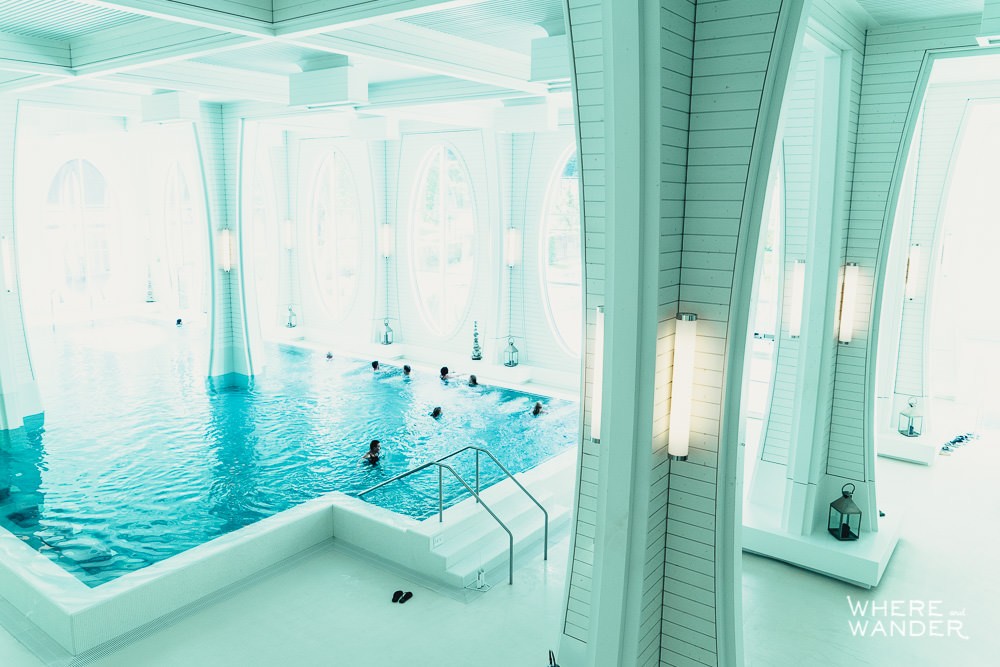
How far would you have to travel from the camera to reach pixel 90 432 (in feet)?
33.0

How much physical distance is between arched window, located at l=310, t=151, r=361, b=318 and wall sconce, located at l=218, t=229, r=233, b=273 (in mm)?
3667

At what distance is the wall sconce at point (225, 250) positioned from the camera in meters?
12.5

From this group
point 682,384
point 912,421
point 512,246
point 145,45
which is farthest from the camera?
point 512,246

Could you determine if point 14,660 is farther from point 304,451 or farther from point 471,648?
point 304,451

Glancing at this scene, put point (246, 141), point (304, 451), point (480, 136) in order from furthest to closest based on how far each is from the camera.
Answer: point (480, 136)
point (246, 141)
point (304, 451)

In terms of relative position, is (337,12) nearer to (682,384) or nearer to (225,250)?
(682,384)

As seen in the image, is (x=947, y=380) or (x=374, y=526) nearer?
(x=374, y=526)

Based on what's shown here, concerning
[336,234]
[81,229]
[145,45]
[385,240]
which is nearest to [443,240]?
[385,240]

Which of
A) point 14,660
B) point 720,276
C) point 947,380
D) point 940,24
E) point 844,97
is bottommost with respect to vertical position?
point 14,660

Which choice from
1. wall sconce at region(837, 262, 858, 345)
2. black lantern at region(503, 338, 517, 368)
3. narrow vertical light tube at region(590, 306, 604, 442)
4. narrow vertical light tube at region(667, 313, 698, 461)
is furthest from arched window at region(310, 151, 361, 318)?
narrow vertical light tube at region(667, 313, 698, 461)

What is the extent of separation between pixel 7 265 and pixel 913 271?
1246cm

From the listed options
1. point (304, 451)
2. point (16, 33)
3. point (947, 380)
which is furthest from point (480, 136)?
point (947, 380)

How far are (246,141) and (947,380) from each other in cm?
1225

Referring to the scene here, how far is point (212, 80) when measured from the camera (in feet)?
29.0
